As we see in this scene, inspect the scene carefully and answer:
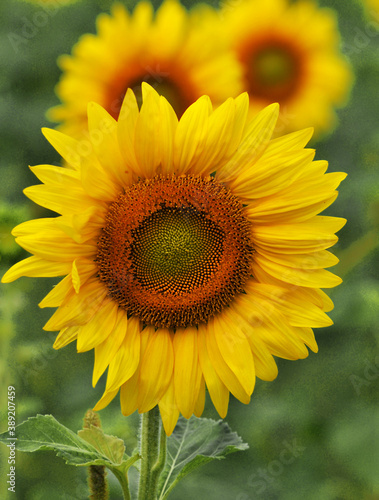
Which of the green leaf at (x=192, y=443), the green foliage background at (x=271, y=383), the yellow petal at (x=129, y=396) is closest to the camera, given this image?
the yellow petal at (x=129, y=396)

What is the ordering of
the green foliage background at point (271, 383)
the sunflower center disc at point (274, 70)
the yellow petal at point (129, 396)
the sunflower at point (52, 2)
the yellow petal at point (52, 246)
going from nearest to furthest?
1. the yellow petal at point (52, 246)
2. the yellow petal at point (129, 396)
3. the green foliage background at point (271, 383)
4. the sunflower center disc at point (274, 70)
5. the sunflower at point (52, 2)

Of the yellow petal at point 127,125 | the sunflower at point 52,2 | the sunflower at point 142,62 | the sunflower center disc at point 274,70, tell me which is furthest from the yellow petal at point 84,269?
the sunflower at point 52,2

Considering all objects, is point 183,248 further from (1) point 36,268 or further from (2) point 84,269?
(1) point 36,268

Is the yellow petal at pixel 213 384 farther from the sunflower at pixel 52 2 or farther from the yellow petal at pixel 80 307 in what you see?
the sunflower at pixel 52 2

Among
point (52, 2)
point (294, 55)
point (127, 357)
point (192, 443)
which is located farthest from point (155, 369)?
point (52, 2)

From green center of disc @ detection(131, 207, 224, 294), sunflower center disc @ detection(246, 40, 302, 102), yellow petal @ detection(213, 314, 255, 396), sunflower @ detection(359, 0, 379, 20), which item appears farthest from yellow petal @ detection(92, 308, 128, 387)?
sunflower @ detection(359, 0, 379, 20)

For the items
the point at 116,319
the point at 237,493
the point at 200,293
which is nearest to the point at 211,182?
the point at 200,293

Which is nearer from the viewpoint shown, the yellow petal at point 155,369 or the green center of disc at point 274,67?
the yellow petal at point 155,369
